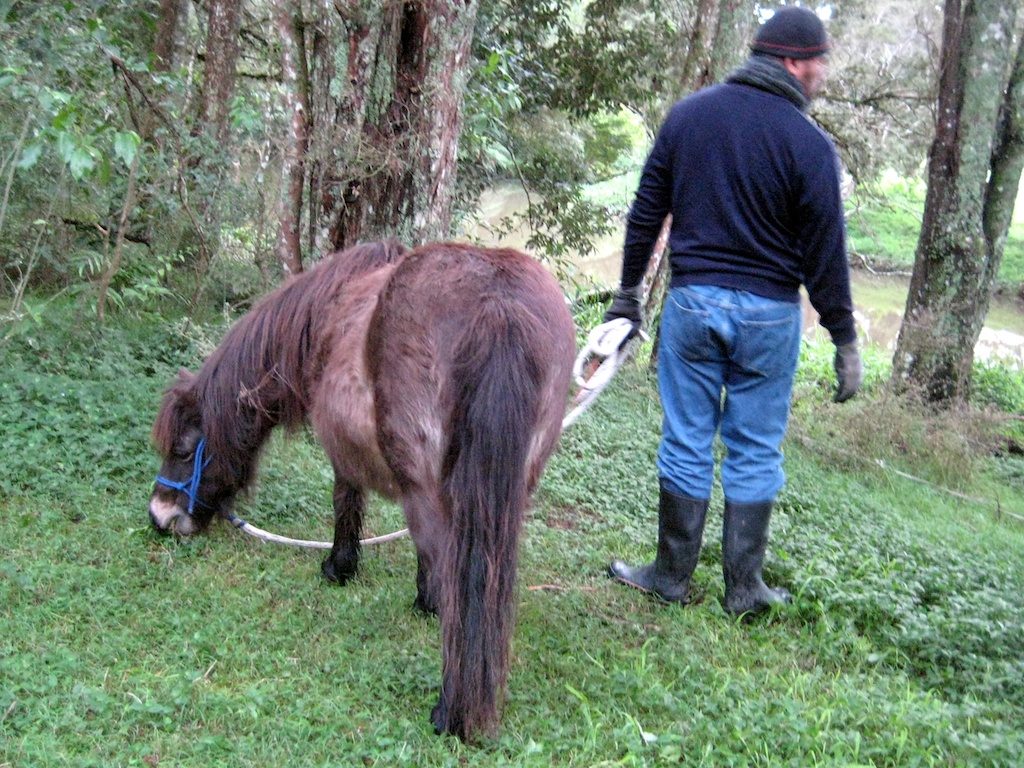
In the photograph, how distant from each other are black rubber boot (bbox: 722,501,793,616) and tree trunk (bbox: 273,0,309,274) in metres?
3.23

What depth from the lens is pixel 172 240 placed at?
723cm

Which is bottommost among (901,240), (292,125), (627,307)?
(627,307)

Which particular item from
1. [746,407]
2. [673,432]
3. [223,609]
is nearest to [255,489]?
[223,609]

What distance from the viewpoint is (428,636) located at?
3574mm

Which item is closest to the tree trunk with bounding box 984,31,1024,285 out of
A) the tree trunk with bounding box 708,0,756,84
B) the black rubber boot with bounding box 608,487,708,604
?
the tree trunk with bounding box 708,0,756,84

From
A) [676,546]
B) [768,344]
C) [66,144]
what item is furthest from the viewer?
[676,546]

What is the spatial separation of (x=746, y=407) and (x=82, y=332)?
15.0ft

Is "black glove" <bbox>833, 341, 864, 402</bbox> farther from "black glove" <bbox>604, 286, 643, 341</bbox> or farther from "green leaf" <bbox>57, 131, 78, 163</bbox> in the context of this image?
"green leaf" <bbox>57, 131, 78, 163</bbox>

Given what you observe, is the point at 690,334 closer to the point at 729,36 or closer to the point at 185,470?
the point at 185,470

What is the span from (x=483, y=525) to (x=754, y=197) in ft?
5.53

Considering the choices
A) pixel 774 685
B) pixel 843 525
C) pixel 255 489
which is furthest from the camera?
pixel 843 525

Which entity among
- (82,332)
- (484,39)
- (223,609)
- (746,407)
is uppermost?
(484,39)

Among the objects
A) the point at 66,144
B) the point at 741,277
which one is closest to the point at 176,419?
the point at 66,144

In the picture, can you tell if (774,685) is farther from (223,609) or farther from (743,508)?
(223,609)
